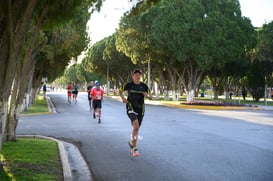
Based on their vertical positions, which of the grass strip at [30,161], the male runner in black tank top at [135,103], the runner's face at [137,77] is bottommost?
the grass strip at [30,161]

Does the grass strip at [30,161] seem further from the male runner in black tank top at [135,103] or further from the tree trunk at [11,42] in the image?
the male runner in black tank top at [135,103]

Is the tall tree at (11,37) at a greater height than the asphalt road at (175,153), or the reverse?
the tall tree at (11,37)

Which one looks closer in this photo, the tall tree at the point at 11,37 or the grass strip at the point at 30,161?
the grass strip at the point at 30,161

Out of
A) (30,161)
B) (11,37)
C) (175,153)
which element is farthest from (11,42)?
(175,153)

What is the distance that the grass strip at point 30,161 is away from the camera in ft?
19.3

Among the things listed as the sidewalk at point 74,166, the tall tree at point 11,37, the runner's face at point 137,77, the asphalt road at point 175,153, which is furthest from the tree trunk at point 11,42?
the runner's face at point 137,77

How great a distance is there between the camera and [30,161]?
22.9ft

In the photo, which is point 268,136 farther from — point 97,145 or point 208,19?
point 208,19

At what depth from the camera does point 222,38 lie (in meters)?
33.1

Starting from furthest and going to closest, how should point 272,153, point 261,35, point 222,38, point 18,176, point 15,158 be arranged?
point 261,35 < point 222,38 < point 272,153 < point 15,158 < point 18,176

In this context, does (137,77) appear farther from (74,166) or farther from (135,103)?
(74,166)

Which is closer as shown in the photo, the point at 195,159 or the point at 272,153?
the point at 195,159

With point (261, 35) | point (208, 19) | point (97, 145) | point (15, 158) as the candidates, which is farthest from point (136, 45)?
point (15, 158)

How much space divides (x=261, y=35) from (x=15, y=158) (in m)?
39.1
